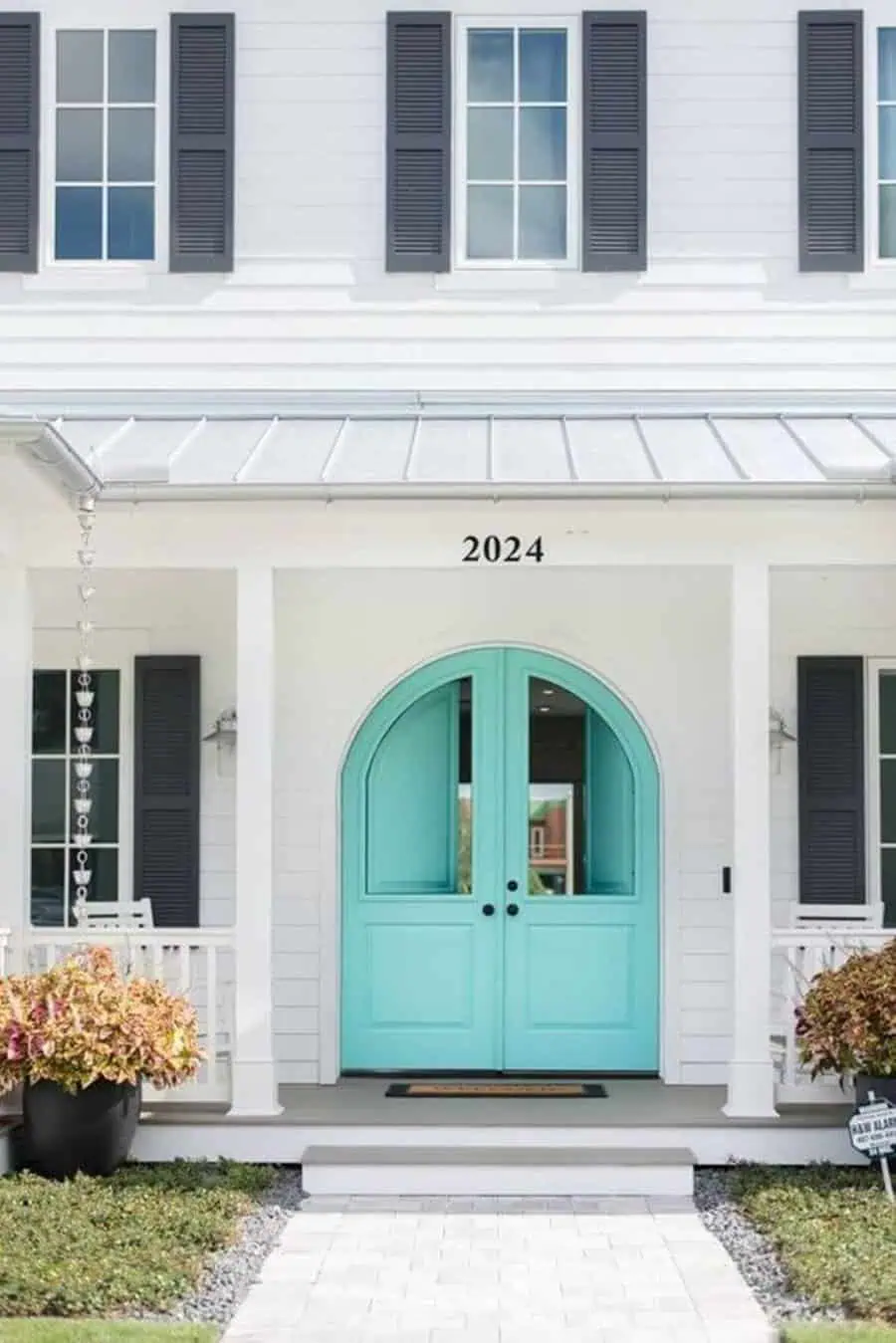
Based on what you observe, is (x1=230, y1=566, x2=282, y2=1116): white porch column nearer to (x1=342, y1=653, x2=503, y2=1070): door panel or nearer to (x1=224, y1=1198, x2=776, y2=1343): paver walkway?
(x1=224, y1=1198, x2=776, y2=1343): paver walkway

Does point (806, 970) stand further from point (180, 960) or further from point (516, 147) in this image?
point (516, 147)

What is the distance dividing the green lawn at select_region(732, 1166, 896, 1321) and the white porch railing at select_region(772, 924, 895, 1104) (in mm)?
457

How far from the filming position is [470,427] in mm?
10094

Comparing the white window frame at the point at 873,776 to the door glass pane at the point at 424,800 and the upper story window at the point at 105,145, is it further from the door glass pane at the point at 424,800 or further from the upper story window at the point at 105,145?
the upper story window at the point at 105,145

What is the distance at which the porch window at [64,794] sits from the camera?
10.5 metres

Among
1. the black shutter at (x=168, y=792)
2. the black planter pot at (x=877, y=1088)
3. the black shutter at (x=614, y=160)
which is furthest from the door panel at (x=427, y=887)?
the black shutter at (x=614, y=160)

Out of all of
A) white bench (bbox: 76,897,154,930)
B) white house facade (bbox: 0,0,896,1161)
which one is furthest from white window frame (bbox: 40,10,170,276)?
white bench (bbox: 76,897,154,930)

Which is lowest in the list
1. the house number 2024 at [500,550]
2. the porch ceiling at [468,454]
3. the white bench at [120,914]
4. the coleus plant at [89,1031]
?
the coleus plant at [89,1031]

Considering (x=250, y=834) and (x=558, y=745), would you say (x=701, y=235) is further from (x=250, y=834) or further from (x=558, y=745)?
(x=250, y=834)

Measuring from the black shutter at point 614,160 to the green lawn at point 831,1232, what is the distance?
5.05m

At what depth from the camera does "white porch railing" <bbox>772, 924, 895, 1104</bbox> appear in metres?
8.96

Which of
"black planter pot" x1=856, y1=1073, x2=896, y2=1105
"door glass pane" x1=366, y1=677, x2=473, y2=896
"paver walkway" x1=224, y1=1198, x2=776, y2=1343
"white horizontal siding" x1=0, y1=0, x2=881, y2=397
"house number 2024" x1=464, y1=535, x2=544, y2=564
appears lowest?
"paver walkway" x1=224, y1=1198, x2=776, y2=1343

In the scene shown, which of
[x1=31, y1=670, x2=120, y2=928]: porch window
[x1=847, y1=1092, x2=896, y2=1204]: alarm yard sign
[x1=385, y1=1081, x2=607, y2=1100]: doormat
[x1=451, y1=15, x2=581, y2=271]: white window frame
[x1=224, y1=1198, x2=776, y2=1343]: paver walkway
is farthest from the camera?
[x1=451, y1=15, x2=581, y2=271]: white window frame

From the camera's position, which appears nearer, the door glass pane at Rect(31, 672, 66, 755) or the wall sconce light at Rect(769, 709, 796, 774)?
the wall sconce light at Rect(769, 709, 796, 774)
